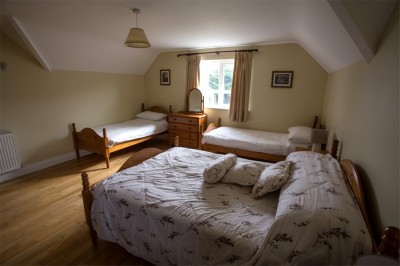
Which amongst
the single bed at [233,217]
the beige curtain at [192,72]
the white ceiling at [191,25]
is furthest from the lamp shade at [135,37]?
the beige curtain at [192,72]

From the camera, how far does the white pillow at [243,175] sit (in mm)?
1677

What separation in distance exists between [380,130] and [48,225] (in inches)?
114

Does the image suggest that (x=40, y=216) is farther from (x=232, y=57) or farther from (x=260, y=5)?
(x=232, y=57)

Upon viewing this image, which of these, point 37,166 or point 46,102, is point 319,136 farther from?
point 37,166

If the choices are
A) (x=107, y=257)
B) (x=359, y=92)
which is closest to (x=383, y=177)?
(x=359, y=92)

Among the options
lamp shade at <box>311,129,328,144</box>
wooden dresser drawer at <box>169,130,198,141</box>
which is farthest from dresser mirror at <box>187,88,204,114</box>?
lamp shade at <box>311,129,328,144</box>

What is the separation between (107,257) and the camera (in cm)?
166

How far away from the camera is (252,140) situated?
3.31 m

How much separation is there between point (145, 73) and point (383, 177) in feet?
16.4

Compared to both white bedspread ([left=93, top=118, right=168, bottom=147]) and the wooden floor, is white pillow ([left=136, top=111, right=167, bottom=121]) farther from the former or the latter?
the wooden floor

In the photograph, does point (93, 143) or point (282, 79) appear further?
point (282, 79)

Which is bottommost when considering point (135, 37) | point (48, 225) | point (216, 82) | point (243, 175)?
point (48, 225)

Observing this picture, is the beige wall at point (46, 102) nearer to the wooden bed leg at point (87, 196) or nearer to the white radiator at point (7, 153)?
the white radiator at point (7, 153)

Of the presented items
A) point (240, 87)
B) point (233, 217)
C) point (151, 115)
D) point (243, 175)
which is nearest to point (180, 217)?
point (233, 217)
